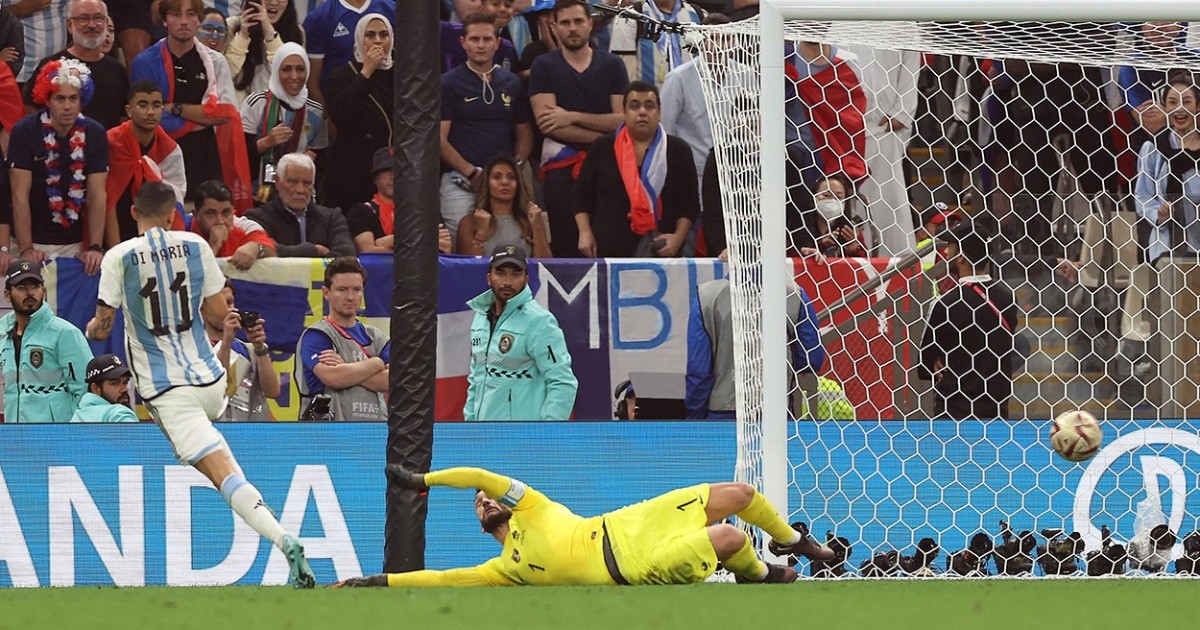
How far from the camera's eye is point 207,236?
9820 mm

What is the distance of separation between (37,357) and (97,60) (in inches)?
87.7

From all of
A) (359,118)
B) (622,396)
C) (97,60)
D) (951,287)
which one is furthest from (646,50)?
(97,60)

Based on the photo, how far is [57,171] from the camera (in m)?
9.86

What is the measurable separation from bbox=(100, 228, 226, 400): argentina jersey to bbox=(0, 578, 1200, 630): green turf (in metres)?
2.21

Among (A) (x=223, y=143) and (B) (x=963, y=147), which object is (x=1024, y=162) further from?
(A) (x=223, y=143)

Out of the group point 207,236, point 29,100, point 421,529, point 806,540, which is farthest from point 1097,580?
point 29,100

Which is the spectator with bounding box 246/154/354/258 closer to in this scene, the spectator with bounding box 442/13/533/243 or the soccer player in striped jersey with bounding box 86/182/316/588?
the spectator with bounding box 442/13/533/243

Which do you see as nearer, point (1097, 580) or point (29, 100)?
point (1097, 580)

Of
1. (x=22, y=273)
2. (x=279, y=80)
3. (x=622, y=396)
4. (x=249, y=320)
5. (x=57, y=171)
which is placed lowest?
(x=622, y=396)

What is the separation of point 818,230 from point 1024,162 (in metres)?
1.93

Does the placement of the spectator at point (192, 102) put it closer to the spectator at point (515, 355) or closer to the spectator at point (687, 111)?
the spectator at point (515, 355)

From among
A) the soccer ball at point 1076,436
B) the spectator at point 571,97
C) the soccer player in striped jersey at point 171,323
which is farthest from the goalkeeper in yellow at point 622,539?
the spectator at point 571,97

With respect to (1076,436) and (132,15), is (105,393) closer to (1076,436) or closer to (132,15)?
(132,15)

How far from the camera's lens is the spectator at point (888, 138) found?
9391 millimetres
